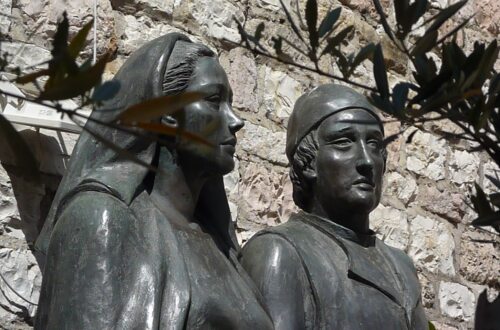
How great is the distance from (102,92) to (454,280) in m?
3.63

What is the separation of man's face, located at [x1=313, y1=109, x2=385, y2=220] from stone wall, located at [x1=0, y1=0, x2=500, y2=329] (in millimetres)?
263

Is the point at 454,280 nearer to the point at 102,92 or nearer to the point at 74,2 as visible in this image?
the point at 74,2

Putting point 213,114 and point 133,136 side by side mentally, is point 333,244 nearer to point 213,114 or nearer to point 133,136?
point 213,114

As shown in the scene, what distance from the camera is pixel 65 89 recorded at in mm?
1551

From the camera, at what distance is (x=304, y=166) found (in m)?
3.62

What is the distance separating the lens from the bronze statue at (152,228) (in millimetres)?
2898

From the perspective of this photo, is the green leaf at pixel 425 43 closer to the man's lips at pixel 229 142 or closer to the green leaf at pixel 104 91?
the green leaf at pixel 104 91

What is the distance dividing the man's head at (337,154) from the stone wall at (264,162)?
270mm

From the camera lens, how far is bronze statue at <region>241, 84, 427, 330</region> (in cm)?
335

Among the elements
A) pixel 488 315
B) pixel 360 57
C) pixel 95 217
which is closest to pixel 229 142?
pixel 95 217

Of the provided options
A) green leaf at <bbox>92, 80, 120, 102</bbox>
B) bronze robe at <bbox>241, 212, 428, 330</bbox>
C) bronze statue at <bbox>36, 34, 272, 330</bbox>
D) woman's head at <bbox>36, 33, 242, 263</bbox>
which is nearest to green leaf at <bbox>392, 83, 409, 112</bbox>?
green leaf at <bbox>92, 80, 120, 102</bbox>

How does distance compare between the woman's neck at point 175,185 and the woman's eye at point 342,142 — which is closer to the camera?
the woman's neck at point 175,185

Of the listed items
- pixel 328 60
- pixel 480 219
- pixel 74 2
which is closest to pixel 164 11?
pixel 74 2

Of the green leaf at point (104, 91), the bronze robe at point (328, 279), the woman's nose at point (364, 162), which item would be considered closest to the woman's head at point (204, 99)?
the bronze robe at point (328, 279)
